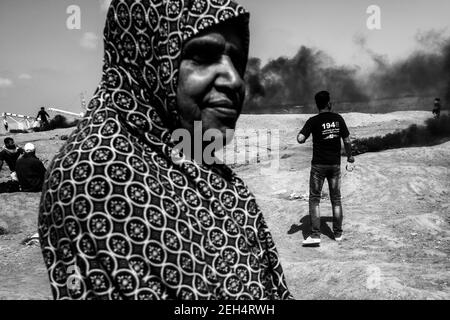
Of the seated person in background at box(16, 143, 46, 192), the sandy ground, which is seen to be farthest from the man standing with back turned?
the seated person in background at box(16, 143, 46, 192)

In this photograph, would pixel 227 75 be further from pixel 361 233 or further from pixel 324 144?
pixel 361 233


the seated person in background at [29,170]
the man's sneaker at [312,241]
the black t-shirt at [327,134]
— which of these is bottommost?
the man's sneaker at [312,241]

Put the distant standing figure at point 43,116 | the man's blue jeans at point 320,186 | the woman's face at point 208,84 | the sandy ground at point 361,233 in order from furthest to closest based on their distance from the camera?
the distant standing figure at point 43,116
the man's blue jeans at point 320,186
the sandy ground at point 361,233
the woman's face at point 208,84

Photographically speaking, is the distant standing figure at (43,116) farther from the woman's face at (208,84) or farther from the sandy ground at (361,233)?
the woman's face at (208,84)

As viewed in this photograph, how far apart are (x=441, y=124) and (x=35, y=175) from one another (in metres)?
17.1

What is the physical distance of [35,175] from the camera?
870 centimetres

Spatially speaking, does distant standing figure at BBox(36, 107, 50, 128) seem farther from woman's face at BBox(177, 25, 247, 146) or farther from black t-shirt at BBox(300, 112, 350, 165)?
woman's face at BBox(177, 25, 247, 146)

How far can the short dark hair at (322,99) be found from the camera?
20.3 ft

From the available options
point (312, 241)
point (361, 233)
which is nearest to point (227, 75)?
point (312, 241)

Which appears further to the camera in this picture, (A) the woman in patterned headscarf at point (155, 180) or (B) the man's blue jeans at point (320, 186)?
(B) the man's blue jeans at point (320, 186)

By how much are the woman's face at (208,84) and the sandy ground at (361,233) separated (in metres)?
3.59

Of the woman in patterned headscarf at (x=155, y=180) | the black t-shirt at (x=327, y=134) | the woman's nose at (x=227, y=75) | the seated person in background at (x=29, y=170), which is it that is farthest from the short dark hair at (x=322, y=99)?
the seated person in background at (x=29, y=170)

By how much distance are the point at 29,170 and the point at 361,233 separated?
20.2 feet
